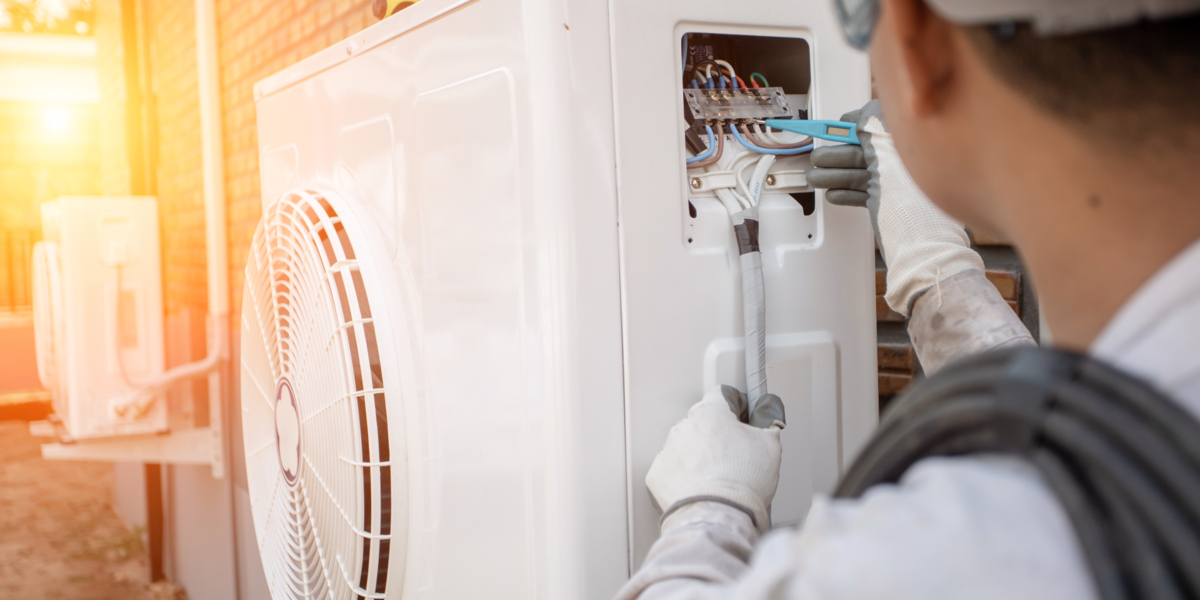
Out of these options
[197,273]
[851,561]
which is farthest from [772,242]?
[197,273]

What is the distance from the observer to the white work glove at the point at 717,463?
0.86 metres

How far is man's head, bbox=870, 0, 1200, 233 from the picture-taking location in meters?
0.42

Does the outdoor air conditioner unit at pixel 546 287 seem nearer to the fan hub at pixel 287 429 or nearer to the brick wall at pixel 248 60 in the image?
the fan hub at pixel 287 429

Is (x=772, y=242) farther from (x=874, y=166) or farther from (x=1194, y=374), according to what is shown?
(x=1194, y=374)

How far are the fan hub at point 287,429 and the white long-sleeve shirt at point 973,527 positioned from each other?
103cm

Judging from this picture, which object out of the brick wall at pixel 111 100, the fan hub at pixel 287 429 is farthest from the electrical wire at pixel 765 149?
the brick wall at pixel 111 100

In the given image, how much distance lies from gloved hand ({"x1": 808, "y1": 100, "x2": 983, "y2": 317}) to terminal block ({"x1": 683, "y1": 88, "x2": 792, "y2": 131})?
8 centimetres

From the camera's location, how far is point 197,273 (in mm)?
3514

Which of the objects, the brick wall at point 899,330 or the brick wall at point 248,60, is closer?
the brick wall at point 899,330

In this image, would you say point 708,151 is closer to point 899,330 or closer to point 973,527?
point 973,527

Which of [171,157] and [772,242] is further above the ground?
[171,157]

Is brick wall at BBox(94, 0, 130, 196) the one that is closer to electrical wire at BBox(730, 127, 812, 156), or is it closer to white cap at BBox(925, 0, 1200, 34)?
electrical wire at BBox(730, 127, 812, 156)

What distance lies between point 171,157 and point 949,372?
4.07 meters

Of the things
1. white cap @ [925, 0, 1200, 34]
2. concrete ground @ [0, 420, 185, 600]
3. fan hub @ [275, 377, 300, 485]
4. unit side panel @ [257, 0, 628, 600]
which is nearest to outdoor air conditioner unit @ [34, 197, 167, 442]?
concrete ground @ [0, 420, 185, 600]
